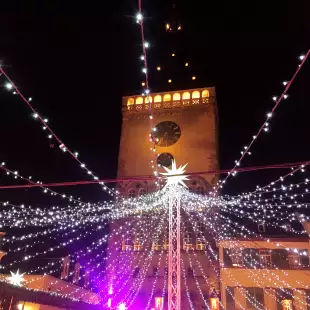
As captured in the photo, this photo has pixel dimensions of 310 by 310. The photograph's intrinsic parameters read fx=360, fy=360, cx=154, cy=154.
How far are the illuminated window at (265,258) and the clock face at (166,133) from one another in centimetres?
1184

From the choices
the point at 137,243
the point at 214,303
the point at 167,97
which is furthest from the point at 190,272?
the point at 167,97

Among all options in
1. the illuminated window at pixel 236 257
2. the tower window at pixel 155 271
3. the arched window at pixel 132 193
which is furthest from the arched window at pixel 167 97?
the illuminated window at pixel 236 257

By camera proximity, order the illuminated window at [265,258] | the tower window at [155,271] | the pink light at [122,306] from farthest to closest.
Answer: the tower window at [155,271], the pink light at [122,306], the illuminated window at [265,258]

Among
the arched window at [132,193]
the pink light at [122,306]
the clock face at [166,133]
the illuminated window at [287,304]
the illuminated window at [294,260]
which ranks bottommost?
the illuminated window at [287,304]

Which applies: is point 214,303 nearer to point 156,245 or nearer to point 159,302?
point 159,302

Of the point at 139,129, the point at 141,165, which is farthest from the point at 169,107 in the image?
the point at 141,165

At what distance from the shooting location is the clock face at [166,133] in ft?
97.7

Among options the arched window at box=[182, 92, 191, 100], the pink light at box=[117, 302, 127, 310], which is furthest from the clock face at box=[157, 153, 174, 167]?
the pink light at box=[117, 302, 127, 310]

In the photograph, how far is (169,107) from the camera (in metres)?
31.2

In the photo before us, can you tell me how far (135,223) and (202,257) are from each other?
5640mm

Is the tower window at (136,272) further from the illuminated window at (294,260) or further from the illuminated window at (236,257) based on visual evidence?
the illuminated window at (294,260)

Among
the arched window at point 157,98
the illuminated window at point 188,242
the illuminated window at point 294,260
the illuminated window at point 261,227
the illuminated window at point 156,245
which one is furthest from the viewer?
the arched window at point 157,98

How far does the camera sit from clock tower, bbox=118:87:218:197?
28.9 m

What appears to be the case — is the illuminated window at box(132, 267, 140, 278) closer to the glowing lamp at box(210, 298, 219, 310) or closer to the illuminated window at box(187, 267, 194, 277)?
the illuminated window at box(187, 267, 194, 277)
